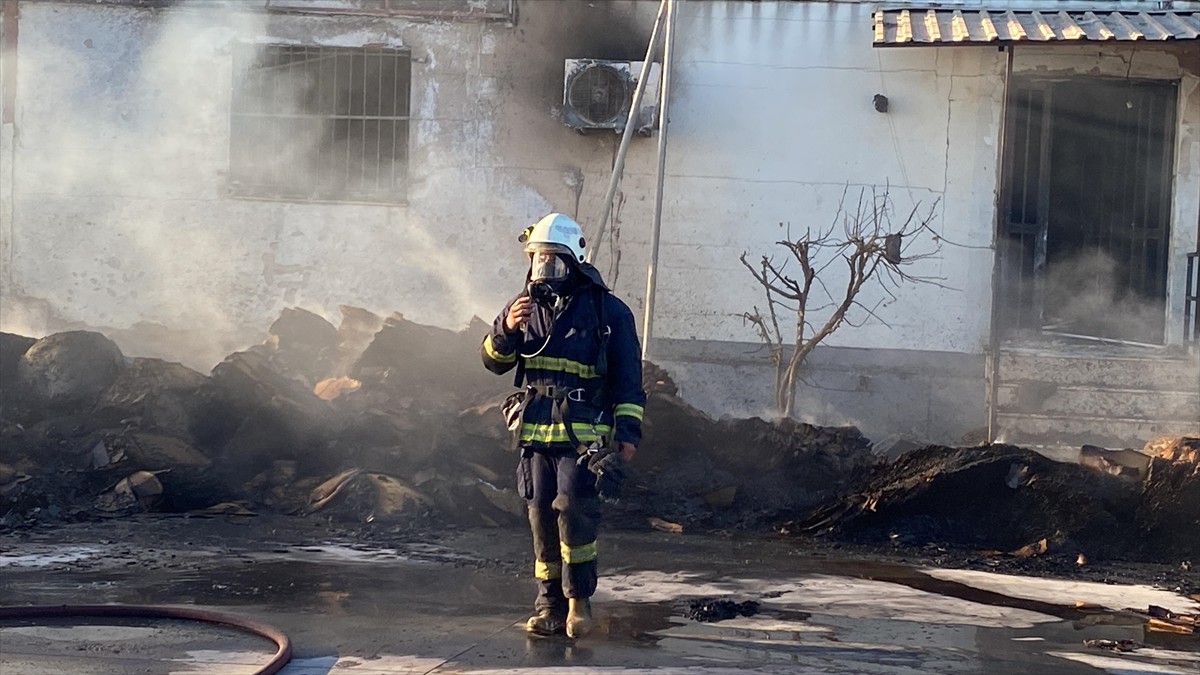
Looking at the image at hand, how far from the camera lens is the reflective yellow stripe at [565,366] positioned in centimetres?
619

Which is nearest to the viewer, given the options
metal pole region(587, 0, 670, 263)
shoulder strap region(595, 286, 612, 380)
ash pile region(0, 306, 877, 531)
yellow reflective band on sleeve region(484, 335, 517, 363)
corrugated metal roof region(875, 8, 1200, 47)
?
shoulder strap region(595, 286, 612, 380)

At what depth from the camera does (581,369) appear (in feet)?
20.4

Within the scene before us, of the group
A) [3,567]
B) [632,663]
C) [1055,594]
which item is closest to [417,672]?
[632,663]

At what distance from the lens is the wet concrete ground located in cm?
579

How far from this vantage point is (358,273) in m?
13.7

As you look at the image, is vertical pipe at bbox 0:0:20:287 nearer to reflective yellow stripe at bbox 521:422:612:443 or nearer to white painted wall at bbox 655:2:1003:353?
white painted wall at bbox 655:2:1003:353

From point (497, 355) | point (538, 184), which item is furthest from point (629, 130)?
point (497, 355)

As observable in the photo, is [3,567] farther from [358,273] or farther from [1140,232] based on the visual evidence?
[1140,232]

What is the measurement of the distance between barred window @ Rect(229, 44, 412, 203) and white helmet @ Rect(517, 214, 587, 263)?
7672 millimetres

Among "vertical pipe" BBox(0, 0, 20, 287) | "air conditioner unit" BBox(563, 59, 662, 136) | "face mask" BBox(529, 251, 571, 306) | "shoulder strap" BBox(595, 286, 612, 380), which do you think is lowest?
"shoulder strap" BBox(595, 286, 612, 380)

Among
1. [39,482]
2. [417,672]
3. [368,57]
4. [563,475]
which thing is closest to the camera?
[417,672]

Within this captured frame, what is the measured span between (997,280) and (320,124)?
6841mm

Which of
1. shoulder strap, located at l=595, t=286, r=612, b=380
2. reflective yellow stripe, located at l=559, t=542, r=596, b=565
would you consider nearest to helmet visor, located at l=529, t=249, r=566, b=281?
shoulder strap, located at l=595, t=286, r=612, b=380

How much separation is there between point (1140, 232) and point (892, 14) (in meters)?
3.29
